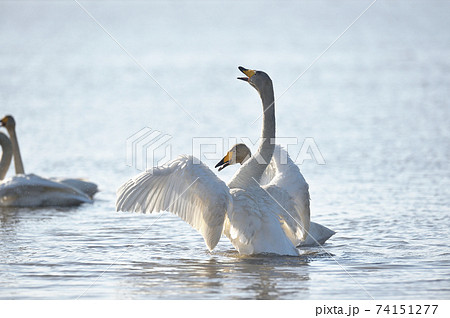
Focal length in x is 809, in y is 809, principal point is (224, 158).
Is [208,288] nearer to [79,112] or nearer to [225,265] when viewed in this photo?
[225,265]

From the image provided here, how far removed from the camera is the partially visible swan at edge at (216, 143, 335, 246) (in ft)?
32.4

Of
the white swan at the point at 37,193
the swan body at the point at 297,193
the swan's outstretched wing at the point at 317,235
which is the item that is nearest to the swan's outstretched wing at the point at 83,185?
the white swan at the point at 37,193

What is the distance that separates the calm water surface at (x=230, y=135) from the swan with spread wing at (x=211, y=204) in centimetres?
27

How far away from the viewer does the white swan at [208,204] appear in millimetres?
8992

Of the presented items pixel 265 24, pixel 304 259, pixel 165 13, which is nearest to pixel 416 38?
pixel 265 24

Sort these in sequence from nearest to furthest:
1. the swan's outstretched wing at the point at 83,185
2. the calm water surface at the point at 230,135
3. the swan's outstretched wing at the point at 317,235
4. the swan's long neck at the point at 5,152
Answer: the calm water surface at the point at 230,135 < the swan's outstretched wing at the point at 317,235 < the swan's outstretched wing at the point at 83,185 < the swan's long neck at the point at 5,152

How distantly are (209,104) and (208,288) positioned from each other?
16.1 metres

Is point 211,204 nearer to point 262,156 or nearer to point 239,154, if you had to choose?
point 262,156

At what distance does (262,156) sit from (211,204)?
1.15 m

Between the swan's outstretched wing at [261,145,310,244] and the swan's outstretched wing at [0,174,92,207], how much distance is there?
4247 millimetres

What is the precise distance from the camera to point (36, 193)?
13.2 m

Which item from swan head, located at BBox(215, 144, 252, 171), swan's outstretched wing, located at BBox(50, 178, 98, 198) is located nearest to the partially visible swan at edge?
swan head, located at BBox(215, 144, 252, 171)

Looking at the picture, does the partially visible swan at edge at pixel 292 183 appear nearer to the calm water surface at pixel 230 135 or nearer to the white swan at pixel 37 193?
the calm water surface at pixel 230 135

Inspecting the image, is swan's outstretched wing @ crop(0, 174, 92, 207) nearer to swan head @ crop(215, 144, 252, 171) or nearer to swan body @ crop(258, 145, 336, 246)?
swan head @ crop(215, 144, 252, 171)
